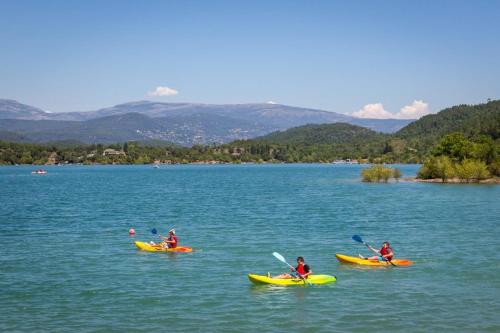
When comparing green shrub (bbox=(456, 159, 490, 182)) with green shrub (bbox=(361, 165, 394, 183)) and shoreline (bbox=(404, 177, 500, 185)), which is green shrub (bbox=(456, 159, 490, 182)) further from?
green shrub (bbox=(361, 165, 394, 183))

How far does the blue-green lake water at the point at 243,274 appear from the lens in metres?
25.8

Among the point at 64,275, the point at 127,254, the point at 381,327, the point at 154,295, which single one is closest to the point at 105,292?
the point at 154,295

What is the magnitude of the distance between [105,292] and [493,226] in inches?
1516

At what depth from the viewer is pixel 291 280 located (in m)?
31.8

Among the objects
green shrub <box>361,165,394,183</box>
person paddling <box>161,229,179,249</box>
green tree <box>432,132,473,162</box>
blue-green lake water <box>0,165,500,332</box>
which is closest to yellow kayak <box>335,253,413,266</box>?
blue-green lake water <box>0,165,500,332</box>

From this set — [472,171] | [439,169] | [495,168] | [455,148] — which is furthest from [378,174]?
[495,168]

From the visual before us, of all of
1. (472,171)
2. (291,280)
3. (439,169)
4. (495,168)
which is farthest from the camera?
(439,169)

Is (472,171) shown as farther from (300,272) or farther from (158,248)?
(300,272)

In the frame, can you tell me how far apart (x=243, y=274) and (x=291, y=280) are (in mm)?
3854

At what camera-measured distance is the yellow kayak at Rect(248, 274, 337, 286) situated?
31.6 meters

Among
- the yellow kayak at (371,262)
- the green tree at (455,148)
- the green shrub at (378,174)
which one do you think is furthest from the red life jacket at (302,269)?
the green shrub at (378,174)

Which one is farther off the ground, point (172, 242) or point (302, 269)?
point (302, 269)

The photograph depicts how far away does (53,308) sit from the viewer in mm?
27688

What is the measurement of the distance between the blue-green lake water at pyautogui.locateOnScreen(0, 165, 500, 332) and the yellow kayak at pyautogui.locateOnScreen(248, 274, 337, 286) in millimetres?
466
